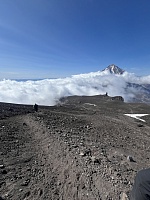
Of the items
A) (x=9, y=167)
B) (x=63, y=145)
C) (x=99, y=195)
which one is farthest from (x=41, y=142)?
(x=99, y=195)

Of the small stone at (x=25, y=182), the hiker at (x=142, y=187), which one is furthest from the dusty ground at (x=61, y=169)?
the hiker at (x=142, y=187)

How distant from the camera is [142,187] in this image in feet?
11.6

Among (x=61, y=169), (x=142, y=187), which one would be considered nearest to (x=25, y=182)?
(x=61, y=169)

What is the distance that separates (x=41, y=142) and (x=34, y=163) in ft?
8.72

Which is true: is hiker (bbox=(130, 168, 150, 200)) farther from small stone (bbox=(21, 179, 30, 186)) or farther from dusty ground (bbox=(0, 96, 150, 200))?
small stone (bbox=(21, 179, 30, 186))

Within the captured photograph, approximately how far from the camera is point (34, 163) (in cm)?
867

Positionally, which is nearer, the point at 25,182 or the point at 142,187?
Result: the point at 142,187

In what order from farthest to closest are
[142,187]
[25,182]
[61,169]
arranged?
[61,169] < [25,182] < [142,187]

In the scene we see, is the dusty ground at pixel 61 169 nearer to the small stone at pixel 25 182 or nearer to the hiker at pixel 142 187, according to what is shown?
the small stone at pixel 25 182

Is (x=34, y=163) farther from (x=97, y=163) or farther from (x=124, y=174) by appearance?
(x=124, y=174)

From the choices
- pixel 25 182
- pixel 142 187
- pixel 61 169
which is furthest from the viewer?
pixel 61 169

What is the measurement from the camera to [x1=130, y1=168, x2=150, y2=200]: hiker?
346cm

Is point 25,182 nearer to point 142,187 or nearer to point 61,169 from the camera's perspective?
point 61,169

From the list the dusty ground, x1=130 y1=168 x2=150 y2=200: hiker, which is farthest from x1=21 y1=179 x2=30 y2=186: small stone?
x1=130 y1=168 x2=150 y2=200: hiker
